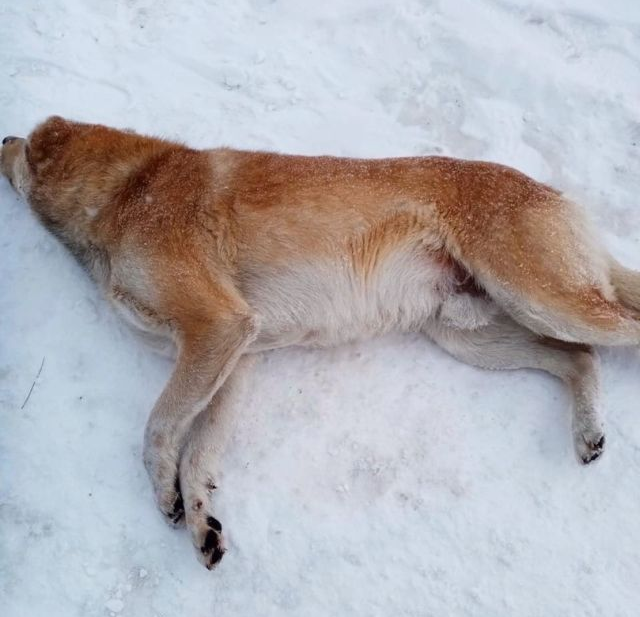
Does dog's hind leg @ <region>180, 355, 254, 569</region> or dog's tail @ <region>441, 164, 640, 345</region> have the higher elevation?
dog's tail @ <region>441, 164, 640, 345</region>

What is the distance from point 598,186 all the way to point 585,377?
1684 millimetres

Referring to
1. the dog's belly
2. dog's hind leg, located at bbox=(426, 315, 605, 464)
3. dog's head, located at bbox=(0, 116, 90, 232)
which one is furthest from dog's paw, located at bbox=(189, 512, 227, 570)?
dog's head, located at bbox=(0, 116, 90, 232)

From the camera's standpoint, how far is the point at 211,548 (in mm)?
3541

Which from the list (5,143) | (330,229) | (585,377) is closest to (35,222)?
(5,143)

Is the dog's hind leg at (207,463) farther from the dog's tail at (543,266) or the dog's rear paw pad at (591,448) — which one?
the dog's rear paw pad at (591,448)

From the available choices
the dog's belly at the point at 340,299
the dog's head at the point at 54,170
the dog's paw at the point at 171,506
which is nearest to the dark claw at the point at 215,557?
the dog's paw at the point at 171,506

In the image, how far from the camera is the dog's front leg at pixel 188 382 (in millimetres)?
3658

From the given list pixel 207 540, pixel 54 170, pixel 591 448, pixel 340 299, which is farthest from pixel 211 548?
pixel 54 170

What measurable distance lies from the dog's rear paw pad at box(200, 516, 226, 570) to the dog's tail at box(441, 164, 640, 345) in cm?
214

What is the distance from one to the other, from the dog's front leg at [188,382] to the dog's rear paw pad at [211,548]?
9.7 inches

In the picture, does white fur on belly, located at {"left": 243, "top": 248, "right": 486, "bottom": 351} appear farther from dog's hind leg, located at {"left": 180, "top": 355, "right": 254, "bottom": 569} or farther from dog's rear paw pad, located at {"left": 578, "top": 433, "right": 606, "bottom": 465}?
dog's rear paw pad, located at {"left": 578, "top": 433, "right": 606, "bottom": 465}

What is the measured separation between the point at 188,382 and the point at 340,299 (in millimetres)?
1064

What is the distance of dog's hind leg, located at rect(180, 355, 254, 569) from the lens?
3.57 meters

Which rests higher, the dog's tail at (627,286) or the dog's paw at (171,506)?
the dog's tail at (627,286)
